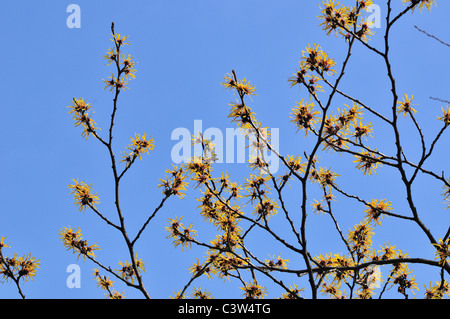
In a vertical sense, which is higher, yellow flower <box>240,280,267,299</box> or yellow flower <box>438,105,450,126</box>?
yellow flower <box>438,105,450,126</box>

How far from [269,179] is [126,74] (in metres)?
2.54

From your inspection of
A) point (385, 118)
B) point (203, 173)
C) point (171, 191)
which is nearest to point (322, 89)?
point (385, 118)

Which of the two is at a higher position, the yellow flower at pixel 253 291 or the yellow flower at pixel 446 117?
→ the yellow flower at pixel 446 117

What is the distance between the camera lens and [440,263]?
17.9 feet

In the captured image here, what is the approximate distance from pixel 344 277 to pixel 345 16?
3665 mm

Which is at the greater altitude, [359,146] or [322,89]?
[322,89]

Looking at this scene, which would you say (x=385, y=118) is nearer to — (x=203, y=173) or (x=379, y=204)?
(x=379, y=204)

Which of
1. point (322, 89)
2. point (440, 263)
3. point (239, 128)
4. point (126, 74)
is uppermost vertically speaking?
point (126, 74)
